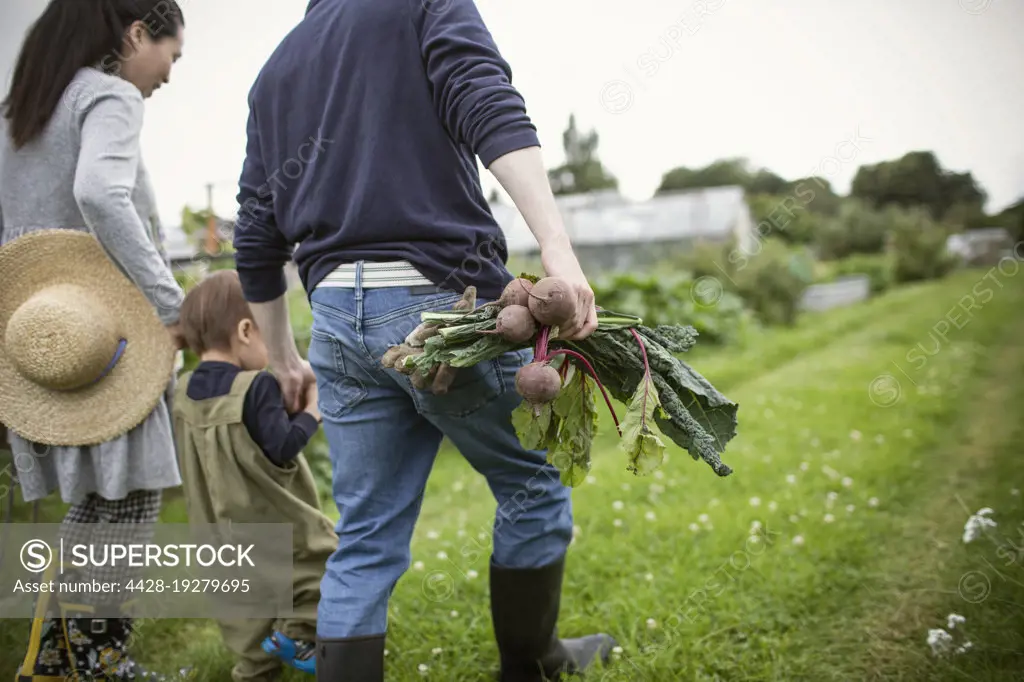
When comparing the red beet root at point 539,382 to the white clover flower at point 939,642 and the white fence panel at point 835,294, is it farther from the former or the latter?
the white fence panel at point 835,294

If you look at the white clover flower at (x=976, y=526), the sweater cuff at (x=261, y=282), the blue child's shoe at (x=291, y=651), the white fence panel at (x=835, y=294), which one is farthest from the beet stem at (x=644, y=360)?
the white fence panel at (x=835, y=294)

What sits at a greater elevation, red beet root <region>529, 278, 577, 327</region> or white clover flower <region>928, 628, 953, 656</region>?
red beet root <region>529, 278, 577, 327</region>

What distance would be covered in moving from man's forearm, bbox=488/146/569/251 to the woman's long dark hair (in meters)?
1.62

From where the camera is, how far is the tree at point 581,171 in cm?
2558

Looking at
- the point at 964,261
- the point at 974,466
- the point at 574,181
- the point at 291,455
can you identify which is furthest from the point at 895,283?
the point at 291,455

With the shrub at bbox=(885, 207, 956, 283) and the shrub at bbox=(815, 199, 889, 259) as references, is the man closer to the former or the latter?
the shrub at bbox=(885, 207, 956, 283)

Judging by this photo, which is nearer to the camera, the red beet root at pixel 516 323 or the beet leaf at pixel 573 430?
the red beet root at pixel 516 323

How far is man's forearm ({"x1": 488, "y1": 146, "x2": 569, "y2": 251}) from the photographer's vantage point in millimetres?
1615

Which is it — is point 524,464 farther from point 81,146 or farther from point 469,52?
point 81,146

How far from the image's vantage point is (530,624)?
2295 millimetres

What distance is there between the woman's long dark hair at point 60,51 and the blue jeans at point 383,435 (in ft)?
4.06

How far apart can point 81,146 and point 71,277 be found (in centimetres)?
44

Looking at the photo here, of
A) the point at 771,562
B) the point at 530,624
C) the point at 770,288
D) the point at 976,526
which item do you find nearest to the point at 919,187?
the point at 770,288

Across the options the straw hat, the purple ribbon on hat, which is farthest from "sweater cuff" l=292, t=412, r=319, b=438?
the purple ribbon on hat
